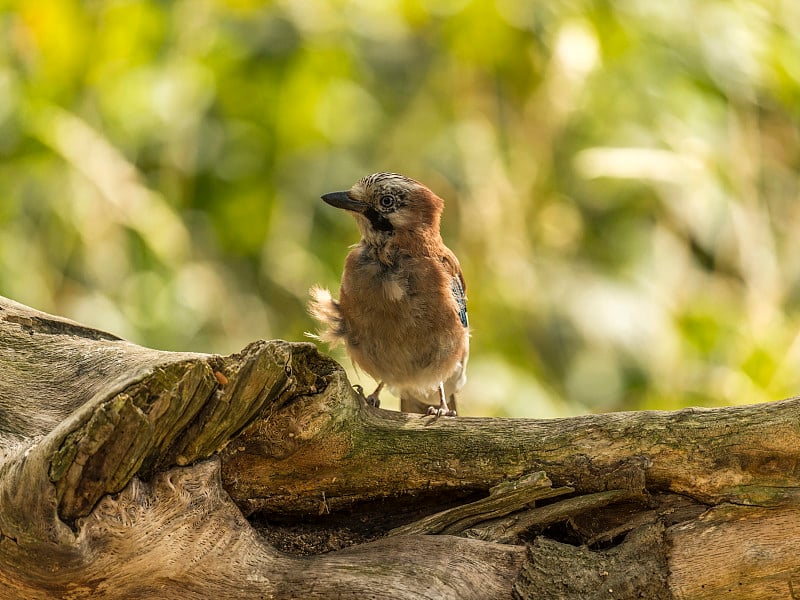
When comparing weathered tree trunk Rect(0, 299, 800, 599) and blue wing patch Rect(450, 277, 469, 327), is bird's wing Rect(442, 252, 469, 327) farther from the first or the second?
weathered tree trunk Rect(0, 299, 800, 599)

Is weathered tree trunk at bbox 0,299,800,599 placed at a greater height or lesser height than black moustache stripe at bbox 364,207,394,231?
lesser

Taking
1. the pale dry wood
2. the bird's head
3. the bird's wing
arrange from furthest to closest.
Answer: the bird's wing, the bird's head, the pale dry wood

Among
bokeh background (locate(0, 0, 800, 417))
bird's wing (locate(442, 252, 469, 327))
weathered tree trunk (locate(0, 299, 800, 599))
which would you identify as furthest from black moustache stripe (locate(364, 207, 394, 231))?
bokeh background (locate(0, 0, 800, 417))

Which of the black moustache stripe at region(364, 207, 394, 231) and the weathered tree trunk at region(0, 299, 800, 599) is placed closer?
the weathered tree trunk at region(0, 299, 800, 599)

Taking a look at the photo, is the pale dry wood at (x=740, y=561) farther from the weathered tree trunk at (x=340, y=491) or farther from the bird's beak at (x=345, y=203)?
the bird's beak at (x=345, y=203)

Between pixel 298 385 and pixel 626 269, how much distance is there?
443cm

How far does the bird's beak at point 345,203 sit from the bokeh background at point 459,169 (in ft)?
4.96

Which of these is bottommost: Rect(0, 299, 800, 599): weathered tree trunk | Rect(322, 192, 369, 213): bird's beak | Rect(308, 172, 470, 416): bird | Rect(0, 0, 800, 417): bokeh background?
Rect(0, 299, 800, 599): weathered tree trunk

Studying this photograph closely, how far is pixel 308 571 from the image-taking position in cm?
277

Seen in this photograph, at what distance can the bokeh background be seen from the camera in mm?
6191

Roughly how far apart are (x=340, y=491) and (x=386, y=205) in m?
1.67

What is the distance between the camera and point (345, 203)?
4492 mm

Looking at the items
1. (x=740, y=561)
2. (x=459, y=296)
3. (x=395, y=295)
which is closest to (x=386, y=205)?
(x=395, y=295)

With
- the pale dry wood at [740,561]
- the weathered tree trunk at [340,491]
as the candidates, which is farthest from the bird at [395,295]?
the pale dry wood at [740,561]
